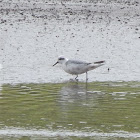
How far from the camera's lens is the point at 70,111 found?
37.3 ft

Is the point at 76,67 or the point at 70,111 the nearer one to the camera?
the point at 70,111

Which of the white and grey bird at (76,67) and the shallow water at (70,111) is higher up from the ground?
the white and grey bird at (76,67)

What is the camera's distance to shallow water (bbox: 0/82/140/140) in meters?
9.72

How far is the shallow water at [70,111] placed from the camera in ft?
31.9

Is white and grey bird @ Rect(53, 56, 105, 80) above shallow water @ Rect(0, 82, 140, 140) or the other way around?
above

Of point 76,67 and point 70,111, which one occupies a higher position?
point 76,67

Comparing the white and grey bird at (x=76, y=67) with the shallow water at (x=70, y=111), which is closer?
the shallow water at (x=70, y=111)

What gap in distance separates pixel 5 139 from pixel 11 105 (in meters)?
2.62

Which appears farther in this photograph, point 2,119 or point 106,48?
point 106,48

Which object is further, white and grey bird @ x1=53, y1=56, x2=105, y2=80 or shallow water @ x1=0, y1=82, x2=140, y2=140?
white and grey bird @ x1=53, y1=56, x2=105, y2=80

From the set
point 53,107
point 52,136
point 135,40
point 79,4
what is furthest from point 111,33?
point 52,136

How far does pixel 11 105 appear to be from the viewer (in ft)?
38.9

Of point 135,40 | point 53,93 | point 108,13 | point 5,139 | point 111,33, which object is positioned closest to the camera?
point 5,139

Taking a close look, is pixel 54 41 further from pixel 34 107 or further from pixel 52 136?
pixel 52 136
